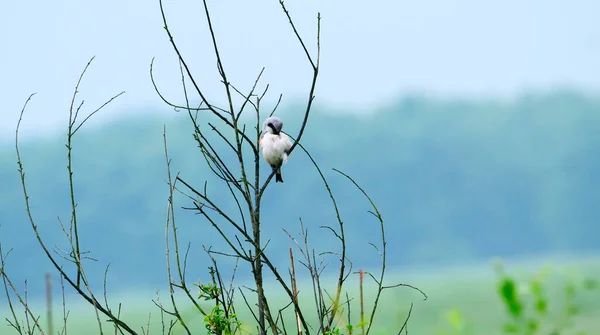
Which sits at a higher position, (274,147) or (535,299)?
(274,147)

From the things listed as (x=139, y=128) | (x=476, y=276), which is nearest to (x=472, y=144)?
(x=476, y=276)

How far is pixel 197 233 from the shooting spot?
51.8m

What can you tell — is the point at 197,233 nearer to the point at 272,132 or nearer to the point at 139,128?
the point at 139,128

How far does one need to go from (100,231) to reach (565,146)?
108 ft

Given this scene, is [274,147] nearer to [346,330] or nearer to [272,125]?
[272,125]

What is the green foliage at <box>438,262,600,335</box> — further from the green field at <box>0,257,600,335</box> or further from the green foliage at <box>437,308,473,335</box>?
the green field at <box>0,257,600,335</box>

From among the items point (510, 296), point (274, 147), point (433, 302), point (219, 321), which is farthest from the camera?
point (433, 302)

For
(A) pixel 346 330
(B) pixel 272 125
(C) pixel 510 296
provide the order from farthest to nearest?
1. (B) pixel 272 125
2. (A) pixel 346 330
3. (C) pixel 510 296

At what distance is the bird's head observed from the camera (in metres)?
4.96

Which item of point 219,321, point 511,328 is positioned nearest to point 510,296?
point 511,328

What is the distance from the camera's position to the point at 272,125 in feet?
17.2

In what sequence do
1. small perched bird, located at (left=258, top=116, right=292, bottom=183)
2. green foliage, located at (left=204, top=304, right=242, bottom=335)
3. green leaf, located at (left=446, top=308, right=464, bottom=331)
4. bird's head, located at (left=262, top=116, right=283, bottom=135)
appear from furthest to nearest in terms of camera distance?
small perched bird, located at (left=258, top=116, right=292, bottom=183), bird's head, located at (left=262, top=116, right=283, bottom=135), green foliage, located at (left=204, top=304, right=242, bottom=335), green leaf, located at (left=446, top=308, right=464, bottom=331)

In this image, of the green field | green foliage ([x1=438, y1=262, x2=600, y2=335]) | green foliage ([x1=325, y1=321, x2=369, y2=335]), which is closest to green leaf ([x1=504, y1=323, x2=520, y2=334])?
green foliage ([x1=438, y1=262, x2=600, y2=335])

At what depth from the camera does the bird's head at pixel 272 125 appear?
4965mm
